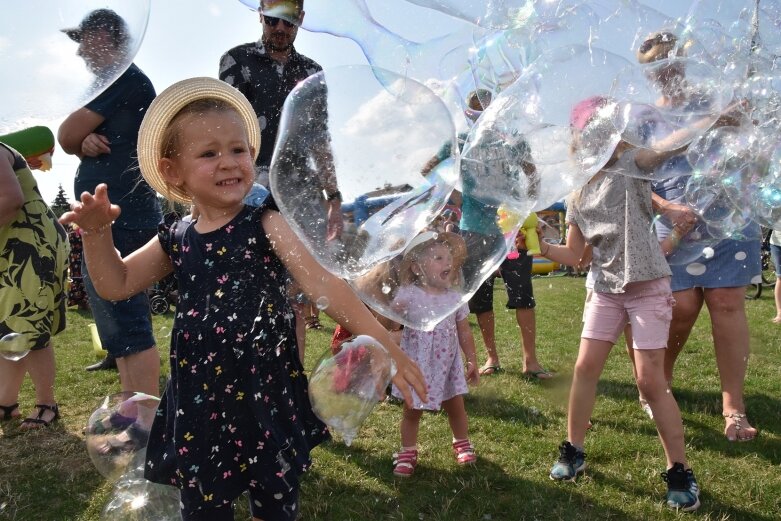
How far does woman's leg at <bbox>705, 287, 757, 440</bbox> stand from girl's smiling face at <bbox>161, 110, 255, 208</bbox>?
8.15 ft

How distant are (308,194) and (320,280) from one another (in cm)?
27

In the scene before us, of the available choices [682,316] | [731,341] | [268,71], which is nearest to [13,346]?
[268,71]

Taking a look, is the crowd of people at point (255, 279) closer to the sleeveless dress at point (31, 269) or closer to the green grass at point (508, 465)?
the sleeveless dress at point (31, 269)

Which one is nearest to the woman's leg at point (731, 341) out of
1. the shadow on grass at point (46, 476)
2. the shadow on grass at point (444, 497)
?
the shadow on grass at point (444, 497)

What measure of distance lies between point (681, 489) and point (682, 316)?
3.85 feet

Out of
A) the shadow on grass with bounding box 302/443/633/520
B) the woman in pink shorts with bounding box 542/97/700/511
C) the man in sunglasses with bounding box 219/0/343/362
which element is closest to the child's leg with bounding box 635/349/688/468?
the woman in pink shorts with bounding box 542/97/700/511

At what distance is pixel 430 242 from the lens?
208 cm

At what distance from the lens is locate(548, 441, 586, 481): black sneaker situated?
9.23 feet

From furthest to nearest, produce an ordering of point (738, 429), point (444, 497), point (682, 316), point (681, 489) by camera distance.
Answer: point (682, 316)
point (738, 429)
point (444, 497)
point (681, 489)

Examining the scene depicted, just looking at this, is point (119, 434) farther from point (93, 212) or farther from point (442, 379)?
Answer: point (442, 379)

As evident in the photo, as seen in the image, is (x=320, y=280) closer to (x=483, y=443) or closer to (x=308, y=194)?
(x=308, y=194)

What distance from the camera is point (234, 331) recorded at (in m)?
1.84

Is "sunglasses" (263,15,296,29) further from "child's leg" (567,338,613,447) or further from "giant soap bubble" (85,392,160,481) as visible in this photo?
"child's leg" (567,338,613,447)

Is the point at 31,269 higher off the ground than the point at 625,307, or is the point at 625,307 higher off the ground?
the point at 31,269
